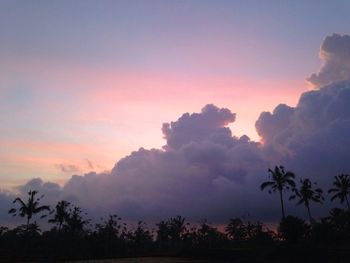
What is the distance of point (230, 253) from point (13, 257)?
4176 centimetres

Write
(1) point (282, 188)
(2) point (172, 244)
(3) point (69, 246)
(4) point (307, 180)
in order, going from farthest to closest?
(2) point (172, 244) → (3) point (69, 246) → (4) point (307, 180) → (1) point (282, 188)

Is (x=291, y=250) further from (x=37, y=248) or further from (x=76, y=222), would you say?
(x=76, y=222)

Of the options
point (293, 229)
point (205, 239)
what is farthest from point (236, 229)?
point (293, 229)

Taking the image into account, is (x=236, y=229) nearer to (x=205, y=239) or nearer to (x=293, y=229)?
(x=205, y=239)

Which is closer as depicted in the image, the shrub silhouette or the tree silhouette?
the shrub silhouette

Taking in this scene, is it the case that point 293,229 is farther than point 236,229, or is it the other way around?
point 236,229

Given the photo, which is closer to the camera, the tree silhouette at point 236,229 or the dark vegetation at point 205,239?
the dark vegetation at point 205,239

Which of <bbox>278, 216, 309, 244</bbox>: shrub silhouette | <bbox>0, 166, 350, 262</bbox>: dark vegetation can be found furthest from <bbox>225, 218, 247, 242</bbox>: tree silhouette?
<bbox>278, 216, 309, 244</bbox>: shrub silhouette

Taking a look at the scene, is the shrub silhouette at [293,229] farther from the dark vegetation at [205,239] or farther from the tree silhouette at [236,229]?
the tree silhouette at [236,229]

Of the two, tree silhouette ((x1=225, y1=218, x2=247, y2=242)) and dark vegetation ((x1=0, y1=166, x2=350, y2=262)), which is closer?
dark vegetation ((x1=0, y1=166, x2=350, y2=262))

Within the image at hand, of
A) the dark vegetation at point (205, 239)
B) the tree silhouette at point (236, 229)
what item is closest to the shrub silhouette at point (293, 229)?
the dark vegetation at point (205, 239)

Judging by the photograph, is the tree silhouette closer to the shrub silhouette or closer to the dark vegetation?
the dark vegetation

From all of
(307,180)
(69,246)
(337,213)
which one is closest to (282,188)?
(307,180)

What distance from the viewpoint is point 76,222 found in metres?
124
